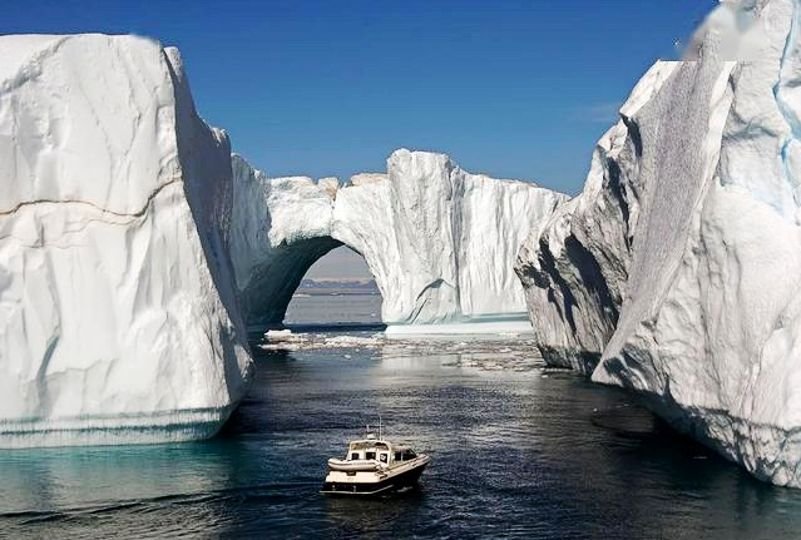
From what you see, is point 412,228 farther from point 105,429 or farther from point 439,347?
point 105,429

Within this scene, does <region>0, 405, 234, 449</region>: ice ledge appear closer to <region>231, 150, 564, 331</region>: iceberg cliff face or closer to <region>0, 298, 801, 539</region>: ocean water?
<region>0, 298, 801, 539</region>: ocean water

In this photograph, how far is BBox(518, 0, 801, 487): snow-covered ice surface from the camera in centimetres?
1580

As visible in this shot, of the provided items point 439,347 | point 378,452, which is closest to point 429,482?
point 378,452

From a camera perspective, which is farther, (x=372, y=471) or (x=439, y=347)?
(x=439, y=347)

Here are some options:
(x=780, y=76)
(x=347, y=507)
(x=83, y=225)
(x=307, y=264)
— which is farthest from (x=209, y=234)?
(x=307, y=264)

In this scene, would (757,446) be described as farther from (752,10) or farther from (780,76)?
(752,10)

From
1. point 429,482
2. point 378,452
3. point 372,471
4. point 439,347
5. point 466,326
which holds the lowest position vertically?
point 429,482

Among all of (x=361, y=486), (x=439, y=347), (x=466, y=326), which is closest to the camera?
(x=361, y=486)

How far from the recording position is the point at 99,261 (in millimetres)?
19672

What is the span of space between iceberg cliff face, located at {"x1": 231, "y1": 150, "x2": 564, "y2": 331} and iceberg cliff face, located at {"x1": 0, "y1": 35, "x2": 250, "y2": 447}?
1196 inches

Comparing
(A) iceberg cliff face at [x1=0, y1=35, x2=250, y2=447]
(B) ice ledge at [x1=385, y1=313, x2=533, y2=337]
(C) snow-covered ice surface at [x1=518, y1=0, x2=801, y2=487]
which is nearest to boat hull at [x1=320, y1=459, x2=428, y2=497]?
(A) iceberg cliff face at [x1=0, y1=35, x2=250, y2=447]

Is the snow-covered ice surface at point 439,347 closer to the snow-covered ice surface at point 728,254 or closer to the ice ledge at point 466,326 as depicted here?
the ice ledge at point 466,326

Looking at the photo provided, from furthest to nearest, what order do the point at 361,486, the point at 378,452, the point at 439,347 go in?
1. the point at 439,347
2. the point at 378,452
3. the point at 361,486

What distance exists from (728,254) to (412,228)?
3445 centimetres
